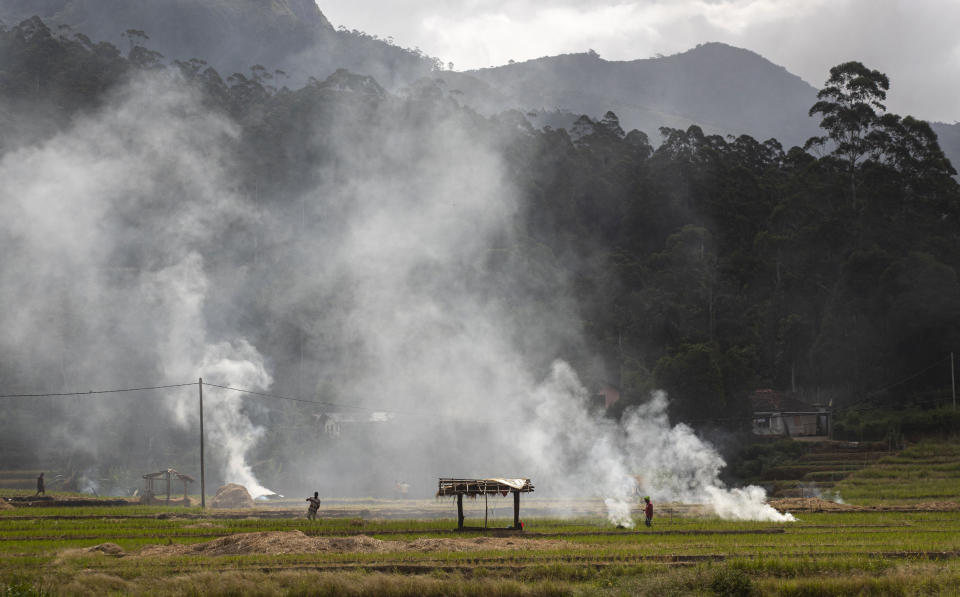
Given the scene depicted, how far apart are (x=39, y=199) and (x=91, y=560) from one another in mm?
86207

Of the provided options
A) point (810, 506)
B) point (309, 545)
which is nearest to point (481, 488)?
point (309, 545)

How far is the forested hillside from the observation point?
8194 centimetres

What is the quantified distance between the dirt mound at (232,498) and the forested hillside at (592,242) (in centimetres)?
3028

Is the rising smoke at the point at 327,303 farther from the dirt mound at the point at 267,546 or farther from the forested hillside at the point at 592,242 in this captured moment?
the dirt mound at the point at 267,546

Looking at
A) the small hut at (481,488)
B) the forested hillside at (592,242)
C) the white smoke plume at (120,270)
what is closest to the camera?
the small hut at (481,488)

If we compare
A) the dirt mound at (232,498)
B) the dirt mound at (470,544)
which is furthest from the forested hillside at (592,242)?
the dirt mound at (470,544)

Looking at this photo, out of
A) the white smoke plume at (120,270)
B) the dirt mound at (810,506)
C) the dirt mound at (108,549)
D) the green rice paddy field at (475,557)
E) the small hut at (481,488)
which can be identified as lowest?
the dirt mound at (810,506)

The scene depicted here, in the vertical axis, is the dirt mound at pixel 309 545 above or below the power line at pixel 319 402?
below

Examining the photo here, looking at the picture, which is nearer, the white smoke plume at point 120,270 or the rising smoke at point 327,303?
the rising smoke at point 327,303

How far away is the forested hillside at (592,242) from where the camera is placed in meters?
81.9

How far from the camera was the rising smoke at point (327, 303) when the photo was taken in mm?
73688

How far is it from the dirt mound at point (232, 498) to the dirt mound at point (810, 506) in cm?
2830

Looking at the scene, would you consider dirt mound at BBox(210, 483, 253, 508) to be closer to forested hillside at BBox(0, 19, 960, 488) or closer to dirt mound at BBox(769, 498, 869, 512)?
dirt mound at BBox(769, 498, 869, 512)

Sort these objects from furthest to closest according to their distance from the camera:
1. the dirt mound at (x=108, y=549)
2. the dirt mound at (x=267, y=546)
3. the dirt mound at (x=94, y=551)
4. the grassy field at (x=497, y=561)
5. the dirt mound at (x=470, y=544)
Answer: the dirt mound at (x=470, y=544) → the dirt mound at (x=267, y=546) → the dirt mound at (x=108, y=549) → the dirt mound at (x=94, y=551) → the grassy field at (x=497, y=561)
